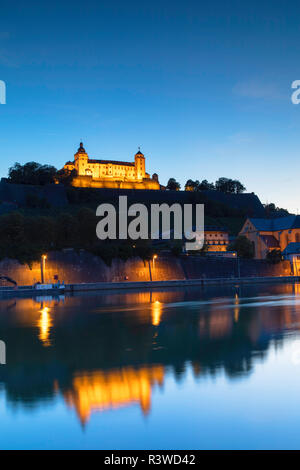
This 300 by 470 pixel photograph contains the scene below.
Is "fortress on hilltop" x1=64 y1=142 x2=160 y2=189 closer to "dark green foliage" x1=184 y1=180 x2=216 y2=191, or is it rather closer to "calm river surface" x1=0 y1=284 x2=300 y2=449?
"dark green foliage" x1=184 y1=180 x2=216 y2=191

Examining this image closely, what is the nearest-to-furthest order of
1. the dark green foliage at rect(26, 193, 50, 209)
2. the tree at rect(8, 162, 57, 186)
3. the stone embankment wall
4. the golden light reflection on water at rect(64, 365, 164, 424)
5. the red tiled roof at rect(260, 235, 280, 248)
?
the golden light reflection on water at rect(64, 365, 164, 424)
the stone embankment wall
the red tiled roof at rect(260, 235, 280, 248)
the dark green foliage at rect(26, 193, 50, 209)
the tree at rect(8, 162, 57, 186)

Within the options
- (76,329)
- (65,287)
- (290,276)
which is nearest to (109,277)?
(65,287)

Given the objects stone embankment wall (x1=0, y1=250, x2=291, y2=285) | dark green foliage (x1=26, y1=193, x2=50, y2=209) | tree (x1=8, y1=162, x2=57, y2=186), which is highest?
tree (x1=8, y1=162, x2=57, y2=186)

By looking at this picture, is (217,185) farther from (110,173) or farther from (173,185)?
(110,173)

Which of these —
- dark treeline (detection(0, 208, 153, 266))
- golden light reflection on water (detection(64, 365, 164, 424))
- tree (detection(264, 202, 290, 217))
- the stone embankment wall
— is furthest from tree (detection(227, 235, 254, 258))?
golden light reflection on water (detection(64, 365, 164, 424))

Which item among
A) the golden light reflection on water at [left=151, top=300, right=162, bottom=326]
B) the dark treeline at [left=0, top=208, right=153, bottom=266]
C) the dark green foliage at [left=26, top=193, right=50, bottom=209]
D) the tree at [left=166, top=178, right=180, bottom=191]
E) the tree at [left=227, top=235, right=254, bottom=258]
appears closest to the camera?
the golden light reflection on water at [left=151, top=300, right=162, bottom=326]

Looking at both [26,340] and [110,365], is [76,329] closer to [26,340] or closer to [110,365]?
[26,340]

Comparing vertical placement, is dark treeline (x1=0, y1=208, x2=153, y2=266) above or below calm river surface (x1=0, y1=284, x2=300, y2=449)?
above

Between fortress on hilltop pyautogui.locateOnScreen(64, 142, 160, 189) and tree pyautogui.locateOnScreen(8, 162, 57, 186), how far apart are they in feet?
19.6

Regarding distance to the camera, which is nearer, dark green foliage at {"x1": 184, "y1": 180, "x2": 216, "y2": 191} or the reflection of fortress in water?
the reflection of fortress in water

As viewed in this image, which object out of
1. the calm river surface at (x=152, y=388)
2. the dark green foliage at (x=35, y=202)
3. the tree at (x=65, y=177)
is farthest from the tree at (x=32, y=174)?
the calm river surface at (x=152, y=388)

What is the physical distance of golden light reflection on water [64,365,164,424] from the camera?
5973 mm

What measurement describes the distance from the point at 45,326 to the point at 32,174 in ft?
201

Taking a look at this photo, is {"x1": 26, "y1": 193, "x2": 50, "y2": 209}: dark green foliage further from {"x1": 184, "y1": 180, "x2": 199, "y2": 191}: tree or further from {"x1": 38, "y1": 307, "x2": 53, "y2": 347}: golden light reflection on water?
{"x1": 38, "y1": 307, "x2": 53, "y2": 347}: golden light reflection on water
